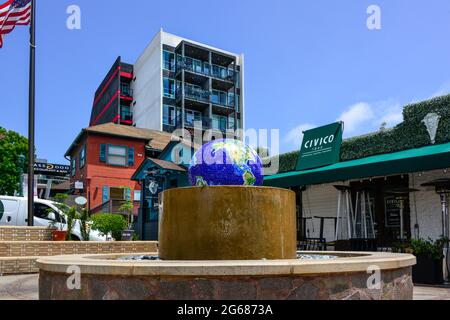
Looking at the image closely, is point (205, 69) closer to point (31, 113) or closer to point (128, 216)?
point (128, 216)

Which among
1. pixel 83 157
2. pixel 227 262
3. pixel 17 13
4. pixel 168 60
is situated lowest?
pixel 227 262

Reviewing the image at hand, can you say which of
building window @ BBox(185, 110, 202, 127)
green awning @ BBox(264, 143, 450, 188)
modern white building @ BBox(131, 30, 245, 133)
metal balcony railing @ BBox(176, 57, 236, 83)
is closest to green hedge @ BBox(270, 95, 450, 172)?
green awning @ BBox(264, 143, 450, 188)

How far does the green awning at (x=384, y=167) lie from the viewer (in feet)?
37.6

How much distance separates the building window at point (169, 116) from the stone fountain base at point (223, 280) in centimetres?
4258

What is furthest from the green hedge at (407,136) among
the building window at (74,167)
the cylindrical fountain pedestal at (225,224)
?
the building window at (74,167)

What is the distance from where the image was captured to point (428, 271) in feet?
35.6

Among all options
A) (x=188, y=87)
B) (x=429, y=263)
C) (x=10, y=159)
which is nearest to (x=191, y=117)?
(x=188, y=87)

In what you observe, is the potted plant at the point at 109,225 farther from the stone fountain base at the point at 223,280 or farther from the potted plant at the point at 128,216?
the stone fountain base at the point at 223,280

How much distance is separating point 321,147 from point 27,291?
11507mm

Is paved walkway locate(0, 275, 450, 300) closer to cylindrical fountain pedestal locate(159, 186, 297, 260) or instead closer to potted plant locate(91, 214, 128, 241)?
cylindrical fountain pedestal locate(159, 186, 297, 260)

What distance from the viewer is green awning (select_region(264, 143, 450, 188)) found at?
452 inches

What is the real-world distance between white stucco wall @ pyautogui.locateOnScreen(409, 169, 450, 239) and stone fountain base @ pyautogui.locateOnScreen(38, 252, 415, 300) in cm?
981
